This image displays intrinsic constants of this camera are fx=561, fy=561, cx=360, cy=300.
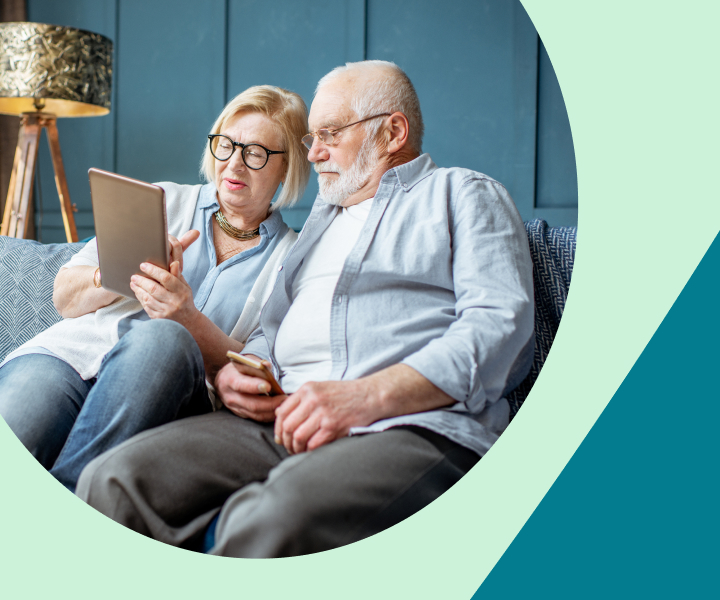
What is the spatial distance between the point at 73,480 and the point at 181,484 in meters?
0.20

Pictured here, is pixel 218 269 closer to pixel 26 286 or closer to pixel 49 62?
pixel 26 286

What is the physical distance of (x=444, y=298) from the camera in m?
0.96

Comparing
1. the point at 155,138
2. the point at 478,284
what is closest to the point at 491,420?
the point at 478,284

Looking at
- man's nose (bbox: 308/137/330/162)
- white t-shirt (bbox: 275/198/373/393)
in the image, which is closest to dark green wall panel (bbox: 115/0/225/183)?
man's nose (bbox: 308/137/330/162)

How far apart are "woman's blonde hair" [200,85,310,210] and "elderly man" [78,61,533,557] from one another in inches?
6.6

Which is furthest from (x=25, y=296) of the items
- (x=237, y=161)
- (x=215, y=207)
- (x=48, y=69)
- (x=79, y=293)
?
(x=48, y=69)

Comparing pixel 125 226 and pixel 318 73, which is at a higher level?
pixel 318 73

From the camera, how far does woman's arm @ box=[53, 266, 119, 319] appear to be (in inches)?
43.8

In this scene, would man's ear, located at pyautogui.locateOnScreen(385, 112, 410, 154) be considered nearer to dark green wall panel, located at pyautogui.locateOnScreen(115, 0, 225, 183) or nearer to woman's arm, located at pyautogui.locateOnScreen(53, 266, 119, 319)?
woman's arm, located at pyautogui.locateOnScreen(53, 266, 119, 319)

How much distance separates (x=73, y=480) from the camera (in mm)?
840

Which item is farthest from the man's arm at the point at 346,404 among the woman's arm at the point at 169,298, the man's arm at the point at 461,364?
the woman's arm at the point at 169,298

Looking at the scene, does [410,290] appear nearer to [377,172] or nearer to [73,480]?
[377,172]

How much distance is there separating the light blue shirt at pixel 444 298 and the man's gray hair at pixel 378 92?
0.15m

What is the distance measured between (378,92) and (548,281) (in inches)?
20.2
